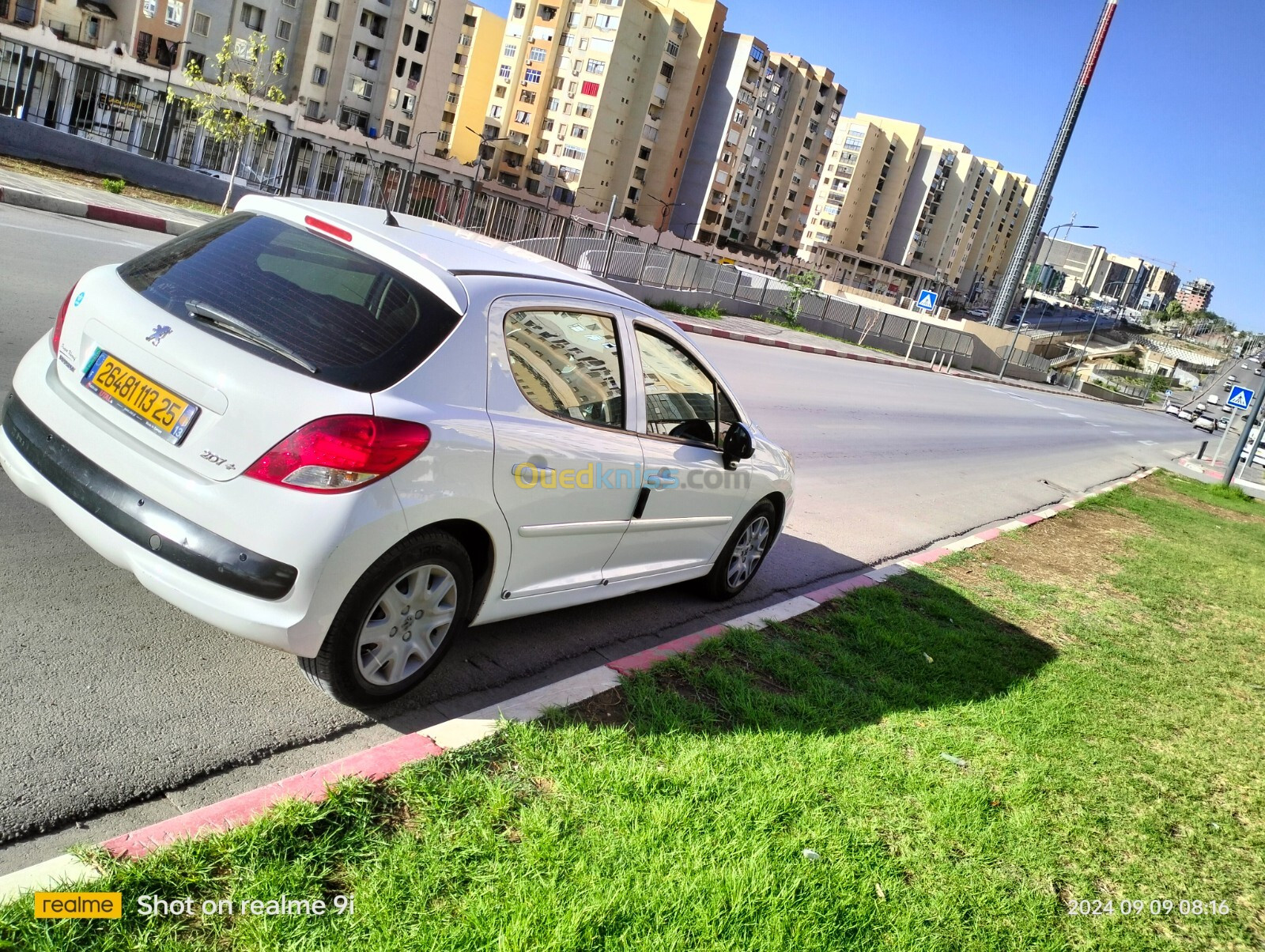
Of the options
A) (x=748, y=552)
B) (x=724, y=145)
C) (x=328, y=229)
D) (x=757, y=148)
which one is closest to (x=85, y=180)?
(x=748, y=552)

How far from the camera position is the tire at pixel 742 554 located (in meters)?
5.98

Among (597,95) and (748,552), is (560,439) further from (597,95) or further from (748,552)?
(597,95)

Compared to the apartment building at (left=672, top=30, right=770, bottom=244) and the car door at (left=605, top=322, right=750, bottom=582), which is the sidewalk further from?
the apartment building at (left=672, top=30, right=770, bottom=244)

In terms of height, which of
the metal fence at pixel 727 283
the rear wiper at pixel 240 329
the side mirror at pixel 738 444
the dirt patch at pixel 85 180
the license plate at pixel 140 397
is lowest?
the dirt patch at pixel 85 180

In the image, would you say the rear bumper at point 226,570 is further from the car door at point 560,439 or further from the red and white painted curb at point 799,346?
the red and white painted curb at point 799,346

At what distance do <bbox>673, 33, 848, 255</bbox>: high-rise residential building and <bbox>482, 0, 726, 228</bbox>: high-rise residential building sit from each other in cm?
296

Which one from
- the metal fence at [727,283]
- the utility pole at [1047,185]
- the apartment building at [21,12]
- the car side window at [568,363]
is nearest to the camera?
the car side window at [568,363]

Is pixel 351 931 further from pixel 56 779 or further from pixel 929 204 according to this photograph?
pixel 929 204

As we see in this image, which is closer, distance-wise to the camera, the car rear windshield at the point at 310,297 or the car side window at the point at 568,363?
the car rear windshield at the point at 310,297

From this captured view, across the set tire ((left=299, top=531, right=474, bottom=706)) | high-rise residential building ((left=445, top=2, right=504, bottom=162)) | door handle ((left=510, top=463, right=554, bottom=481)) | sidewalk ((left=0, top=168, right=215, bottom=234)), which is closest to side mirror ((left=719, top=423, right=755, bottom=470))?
door handle ((left=510, top=463, right=554, bottom=481))

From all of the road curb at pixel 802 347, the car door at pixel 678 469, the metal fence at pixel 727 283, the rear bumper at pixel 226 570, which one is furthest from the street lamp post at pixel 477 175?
the rear bumper at pixel 226 570

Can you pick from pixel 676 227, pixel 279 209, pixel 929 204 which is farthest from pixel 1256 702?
Answer: pixel 929 204

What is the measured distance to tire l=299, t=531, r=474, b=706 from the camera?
11.3 ft

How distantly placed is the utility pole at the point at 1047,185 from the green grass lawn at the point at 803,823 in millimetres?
109206
